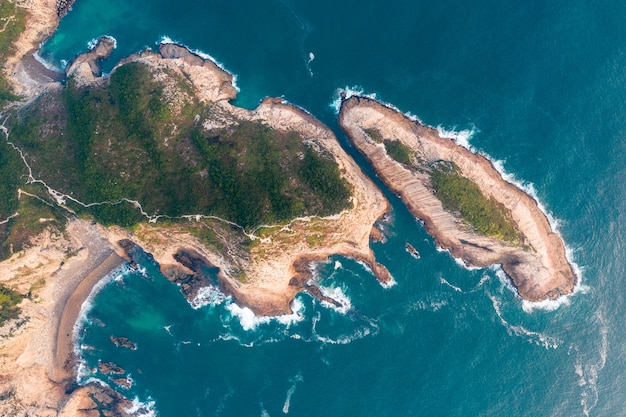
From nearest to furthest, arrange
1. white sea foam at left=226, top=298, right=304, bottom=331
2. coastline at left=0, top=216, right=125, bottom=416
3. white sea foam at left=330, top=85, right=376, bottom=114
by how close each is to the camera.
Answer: coastline at left=0, top=216, right=125, bottom=416, white sea foam at left=330, top=85, right=376, bottom=114, white sea foam at left=226, top=298, right=304, bottom=331


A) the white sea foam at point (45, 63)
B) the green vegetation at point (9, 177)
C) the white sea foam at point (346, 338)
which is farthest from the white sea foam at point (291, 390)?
the white sea foam at point (45, 63)

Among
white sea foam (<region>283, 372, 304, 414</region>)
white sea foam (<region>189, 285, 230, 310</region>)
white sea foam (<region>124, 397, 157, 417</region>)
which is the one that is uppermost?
white sea foam (<region>189, 285, 230, 310</region>)

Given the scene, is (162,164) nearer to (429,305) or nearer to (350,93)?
(350,93)

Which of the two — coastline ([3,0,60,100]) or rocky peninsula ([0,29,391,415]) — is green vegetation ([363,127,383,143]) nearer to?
rocky peninsula ([0,29,391,415])

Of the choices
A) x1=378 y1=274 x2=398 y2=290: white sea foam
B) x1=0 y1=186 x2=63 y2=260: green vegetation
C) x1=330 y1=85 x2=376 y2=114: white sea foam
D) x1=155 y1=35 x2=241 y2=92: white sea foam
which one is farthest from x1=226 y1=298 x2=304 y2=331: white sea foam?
x1=155 y1=35 x2=241 y2=92: white sea foam

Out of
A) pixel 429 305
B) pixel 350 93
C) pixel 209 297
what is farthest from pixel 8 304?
pixel 429 305

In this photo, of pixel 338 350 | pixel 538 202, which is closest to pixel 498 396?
pixel 338 350
